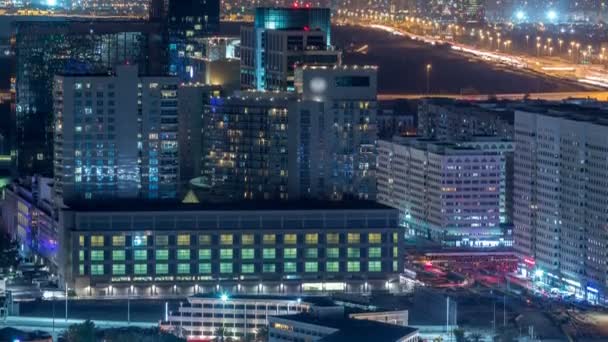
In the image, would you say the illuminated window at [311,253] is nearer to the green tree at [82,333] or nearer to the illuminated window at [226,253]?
the illuminated window at [226,253]

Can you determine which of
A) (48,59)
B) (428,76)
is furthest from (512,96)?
(48,59)

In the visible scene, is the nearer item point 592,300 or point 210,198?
point 592,300

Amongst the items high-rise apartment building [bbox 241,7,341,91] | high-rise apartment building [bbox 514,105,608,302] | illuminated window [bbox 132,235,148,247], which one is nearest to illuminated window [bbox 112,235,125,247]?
illuminated window [bbox 132,235,148,247]

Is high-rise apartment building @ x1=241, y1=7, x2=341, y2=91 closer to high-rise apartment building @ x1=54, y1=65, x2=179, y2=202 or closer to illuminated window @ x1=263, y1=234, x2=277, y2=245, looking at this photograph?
high-rise apartment building @ x1=54, y1=65, x2=179, y2=202

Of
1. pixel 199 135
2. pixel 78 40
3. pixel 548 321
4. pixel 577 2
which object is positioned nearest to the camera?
pixel 548 321

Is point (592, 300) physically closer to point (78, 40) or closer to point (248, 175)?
point (248, 175)

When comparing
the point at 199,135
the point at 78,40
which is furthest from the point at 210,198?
the point at 78,40

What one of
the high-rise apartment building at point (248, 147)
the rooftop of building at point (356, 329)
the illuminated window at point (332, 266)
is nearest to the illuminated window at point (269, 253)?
the illuminated window at point (332, 266)
